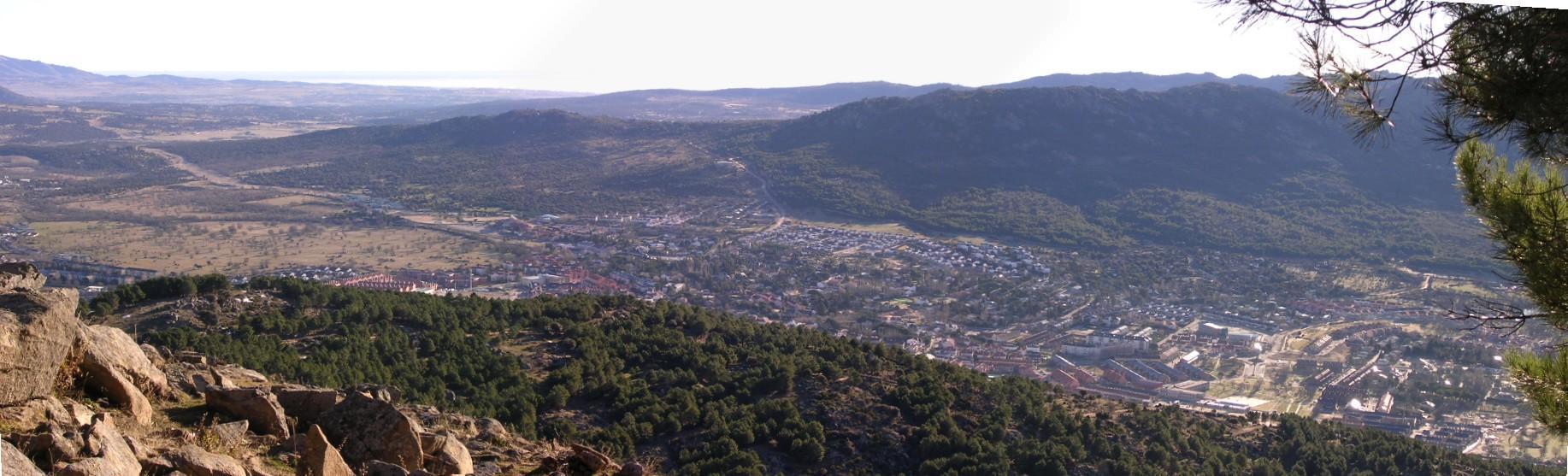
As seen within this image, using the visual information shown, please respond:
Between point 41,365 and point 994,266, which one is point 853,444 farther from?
point 994,266

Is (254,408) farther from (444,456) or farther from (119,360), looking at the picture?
(444,456)

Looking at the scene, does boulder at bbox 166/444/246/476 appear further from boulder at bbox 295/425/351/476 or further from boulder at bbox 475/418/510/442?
boulder at bbox 475/418/510/442

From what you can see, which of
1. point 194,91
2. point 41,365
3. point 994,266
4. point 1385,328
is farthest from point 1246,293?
point 194,91

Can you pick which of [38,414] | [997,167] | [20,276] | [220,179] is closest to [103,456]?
[38,414]

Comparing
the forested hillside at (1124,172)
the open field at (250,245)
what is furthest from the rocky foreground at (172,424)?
the forested hillside at (1124,172)

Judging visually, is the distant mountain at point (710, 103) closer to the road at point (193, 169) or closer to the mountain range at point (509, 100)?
the mountain range at point (509, 100)
